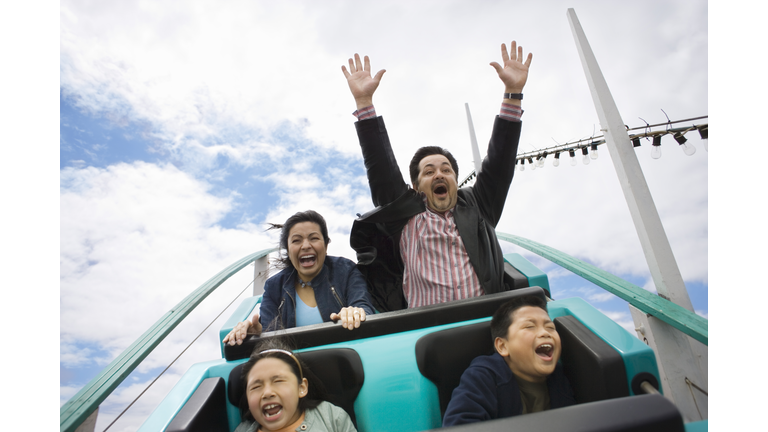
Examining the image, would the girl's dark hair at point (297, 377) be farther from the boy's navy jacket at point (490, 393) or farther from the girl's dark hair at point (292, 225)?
the girl's dark hair at point (292, 225)

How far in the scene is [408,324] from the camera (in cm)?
102

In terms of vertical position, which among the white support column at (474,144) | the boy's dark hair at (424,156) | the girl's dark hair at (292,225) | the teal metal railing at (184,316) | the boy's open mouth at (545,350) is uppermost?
the white support column at (474,144)

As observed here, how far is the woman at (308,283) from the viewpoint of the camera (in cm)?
129

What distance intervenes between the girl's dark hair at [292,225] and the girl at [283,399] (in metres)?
0.58

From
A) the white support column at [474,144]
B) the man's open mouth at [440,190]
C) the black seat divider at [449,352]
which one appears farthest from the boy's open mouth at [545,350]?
the white support column at [474,144]

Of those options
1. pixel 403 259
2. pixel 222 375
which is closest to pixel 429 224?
pixel 403 259

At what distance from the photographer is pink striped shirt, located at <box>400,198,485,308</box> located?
1.24m

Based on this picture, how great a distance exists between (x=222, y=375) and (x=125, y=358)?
291 mm

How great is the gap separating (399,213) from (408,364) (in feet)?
2.18

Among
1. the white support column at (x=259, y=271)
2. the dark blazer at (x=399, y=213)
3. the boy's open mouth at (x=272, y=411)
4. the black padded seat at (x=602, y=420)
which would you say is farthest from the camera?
the white support column at (x=259, y=271)

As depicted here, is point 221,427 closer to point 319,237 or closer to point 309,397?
point 309,397

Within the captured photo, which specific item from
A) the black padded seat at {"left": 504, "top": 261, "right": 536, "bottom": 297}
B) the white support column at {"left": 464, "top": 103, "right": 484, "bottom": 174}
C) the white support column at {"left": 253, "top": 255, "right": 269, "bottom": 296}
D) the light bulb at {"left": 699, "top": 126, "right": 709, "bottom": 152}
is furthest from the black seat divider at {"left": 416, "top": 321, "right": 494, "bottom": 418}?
the white support column at {"left": 464, "top": 103, "right": 484, "bottom": 174}

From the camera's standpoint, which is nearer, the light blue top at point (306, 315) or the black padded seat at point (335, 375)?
the black padded seat at point (335, 375)

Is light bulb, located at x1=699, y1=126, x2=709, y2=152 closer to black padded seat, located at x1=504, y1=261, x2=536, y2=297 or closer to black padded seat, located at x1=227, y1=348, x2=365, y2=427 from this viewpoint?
black padded seat, located at x1=504, y1=261, x2=536, y2=297
